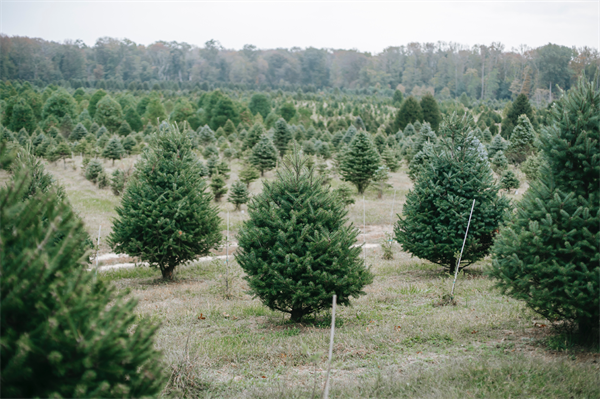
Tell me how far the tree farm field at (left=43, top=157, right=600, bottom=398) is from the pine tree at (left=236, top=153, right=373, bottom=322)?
2.25 ft

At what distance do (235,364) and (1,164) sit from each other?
4.31 m

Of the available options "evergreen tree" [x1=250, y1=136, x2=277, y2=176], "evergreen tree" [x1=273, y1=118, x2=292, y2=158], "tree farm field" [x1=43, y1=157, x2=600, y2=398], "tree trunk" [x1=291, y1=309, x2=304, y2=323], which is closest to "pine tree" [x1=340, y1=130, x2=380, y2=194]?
"evergreen tree" [x1=250, y1=136, x2=277, y2=176]

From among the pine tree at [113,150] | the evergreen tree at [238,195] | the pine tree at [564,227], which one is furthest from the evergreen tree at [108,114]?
A: the pine tree at [564,227]

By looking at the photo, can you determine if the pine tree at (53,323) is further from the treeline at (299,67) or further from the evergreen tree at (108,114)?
the treeline at (299,67)

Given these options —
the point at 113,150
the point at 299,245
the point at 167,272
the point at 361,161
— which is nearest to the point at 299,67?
the point at 113,150

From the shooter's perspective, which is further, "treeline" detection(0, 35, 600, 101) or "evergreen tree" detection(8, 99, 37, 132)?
"treeline" detection(0, 35, 600, 101)

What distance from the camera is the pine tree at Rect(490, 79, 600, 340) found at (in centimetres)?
569

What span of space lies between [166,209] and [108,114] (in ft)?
170

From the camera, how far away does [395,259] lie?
15.3 m

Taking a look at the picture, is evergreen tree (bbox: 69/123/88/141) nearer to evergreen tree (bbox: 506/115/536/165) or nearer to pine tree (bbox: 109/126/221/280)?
pine tree (bbox: 109/126/221/280)

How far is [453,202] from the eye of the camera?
10.9 meters

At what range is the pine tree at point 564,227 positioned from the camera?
5688 millimetres

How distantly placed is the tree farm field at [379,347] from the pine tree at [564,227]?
656mm

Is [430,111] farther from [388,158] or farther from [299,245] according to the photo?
[299,245]
